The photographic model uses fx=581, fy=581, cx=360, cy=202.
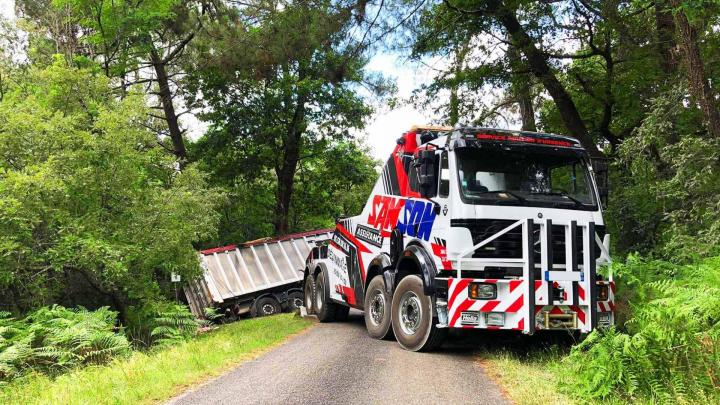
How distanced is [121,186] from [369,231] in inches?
258

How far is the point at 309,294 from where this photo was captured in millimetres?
14688

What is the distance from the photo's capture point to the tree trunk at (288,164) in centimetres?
2706

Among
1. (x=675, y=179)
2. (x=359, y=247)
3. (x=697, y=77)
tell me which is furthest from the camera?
(x=359, y=247)

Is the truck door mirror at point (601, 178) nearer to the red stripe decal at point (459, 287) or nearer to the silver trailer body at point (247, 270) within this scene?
the red stripe decal at point (459, 287)

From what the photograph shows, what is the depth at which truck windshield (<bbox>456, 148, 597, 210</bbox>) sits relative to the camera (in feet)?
25.7

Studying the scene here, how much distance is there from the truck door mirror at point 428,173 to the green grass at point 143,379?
11.4 feet

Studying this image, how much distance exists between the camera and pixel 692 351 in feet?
17.2

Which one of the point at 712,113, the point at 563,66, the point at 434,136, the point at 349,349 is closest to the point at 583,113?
the point at 563,66

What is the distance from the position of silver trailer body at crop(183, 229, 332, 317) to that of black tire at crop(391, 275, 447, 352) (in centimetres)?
1066

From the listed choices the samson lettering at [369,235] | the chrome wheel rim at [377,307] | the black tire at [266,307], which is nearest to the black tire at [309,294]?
the samson lettering at [369,235]

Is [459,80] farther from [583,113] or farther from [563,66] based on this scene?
[583,113]

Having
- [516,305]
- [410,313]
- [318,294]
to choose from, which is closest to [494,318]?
[516,305]

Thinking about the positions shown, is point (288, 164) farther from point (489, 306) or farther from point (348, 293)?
point (489, 306)

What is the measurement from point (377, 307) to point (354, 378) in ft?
11.1
